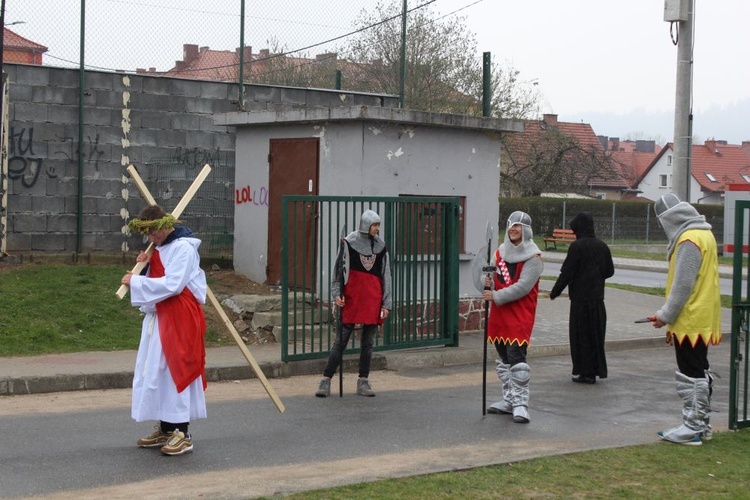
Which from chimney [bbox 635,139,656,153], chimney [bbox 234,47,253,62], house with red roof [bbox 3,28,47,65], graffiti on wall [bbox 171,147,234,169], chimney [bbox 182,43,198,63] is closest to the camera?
house with red roof [bbox 3,28,47,65]

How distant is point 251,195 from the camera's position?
15.2m

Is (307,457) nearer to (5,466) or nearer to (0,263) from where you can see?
(5,466)

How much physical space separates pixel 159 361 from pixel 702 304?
13.8 feet

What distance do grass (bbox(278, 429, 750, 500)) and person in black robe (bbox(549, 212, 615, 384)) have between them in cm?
393

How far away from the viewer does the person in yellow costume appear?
805 centimetres

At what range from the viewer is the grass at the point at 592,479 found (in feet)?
21.1

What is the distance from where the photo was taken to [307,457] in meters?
7.53

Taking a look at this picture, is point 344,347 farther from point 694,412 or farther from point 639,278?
point 639,278

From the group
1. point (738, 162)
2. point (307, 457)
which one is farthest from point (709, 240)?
point (738, 162)

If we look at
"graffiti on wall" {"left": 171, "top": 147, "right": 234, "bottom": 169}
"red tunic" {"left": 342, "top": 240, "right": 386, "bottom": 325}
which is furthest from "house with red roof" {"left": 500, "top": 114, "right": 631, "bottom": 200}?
"red tunic" {"left": 342, "top": 240, "right": 386, "bottom": 325}

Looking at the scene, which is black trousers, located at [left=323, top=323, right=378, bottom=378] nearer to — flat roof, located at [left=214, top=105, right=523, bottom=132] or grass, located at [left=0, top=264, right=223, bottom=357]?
grass, located at [left=0, top=264, right=223, bottom=357]

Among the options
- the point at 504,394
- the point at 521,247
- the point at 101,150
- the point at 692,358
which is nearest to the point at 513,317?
the point at 521,247

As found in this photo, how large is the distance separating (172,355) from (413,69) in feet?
78.5

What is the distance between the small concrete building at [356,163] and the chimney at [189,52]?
6.29ft
